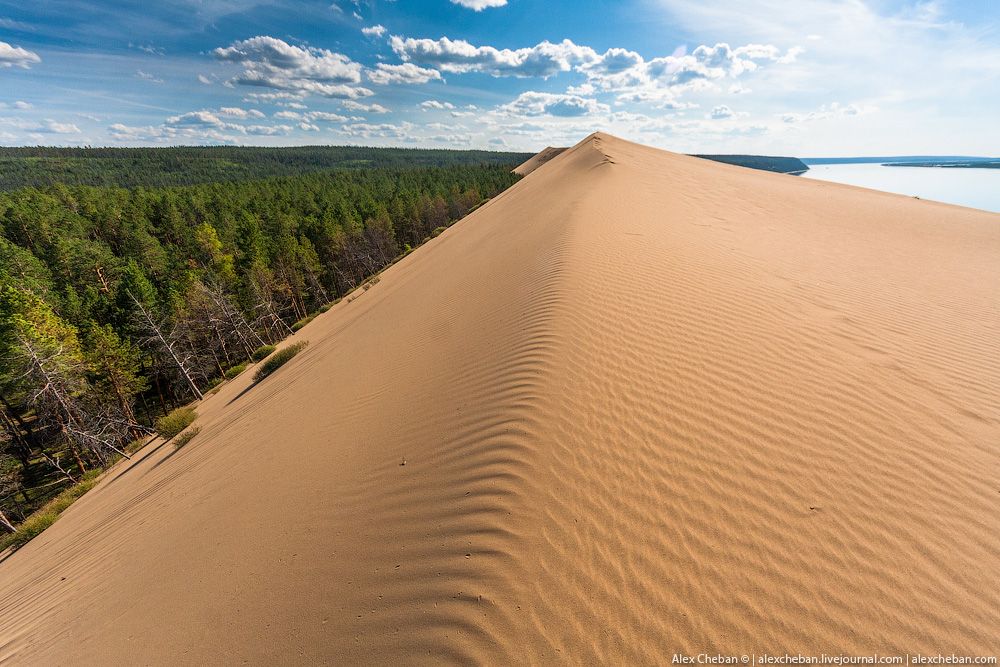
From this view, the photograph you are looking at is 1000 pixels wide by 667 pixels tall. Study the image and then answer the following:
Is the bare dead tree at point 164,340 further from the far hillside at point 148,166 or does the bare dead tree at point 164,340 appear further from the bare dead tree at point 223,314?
the far hillside at point 148,166

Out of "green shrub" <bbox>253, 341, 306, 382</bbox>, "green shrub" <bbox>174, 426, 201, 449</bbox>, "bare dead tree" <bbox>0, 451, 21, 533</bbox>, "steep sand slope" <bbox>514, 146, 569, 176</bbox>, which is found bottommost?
"bare dead tree" <bbox>0, 451, 21, 533</bbox>

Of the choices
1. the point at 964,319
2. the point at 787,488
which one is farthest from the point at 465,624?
the point at 964,319

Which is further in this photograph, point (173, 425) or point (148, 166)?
point (148, 166)

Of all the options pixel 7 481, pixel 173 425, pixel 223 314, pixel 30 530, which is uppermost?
pixel 223 314

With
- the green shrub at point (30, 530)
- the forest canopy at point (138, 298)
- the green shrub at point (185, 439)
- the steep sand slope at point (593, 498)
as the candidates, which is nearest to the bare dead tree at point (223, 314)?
the forest canopy at point (138, 298)

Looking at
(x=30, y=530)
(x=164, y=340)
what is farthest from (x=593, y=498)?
(x=164, y=340)

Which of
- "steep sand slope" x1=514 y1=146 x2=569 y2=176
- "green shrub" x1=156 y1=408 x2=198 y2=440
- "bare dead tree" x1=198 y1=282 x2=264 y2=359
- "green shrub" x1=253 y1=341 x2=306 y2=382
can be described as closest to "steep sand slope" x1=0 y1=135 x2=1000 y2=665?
"green shrub" x1=156 y1=408 x2=198 y2=440

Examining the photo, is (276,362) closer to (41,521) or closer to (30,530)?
(41,521)

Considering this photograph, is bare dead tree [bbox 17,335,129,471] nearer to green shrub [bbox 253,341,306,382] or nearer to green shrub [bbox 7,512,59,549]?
green shrub [bbox 7,512,59,549]
